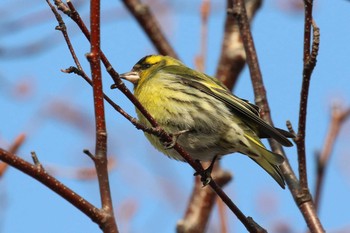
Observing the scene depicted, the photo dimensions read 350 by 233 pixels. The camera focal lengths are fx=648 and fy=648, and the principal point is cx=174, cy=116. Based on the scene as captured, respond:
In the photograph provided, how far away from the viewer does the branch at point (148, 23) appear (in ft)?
18.7

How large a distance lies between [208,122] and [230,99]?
0.31 metres

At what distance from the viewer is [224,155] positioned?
429 centimetres

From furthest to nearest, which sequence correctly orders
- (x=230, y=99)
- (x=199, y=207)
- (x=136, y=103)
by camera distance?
(x=199, y=207) → (x=230, y=99) → (x=136, y=103)

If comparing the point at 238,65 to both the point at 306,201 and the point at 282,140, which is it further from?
the point at 306,201

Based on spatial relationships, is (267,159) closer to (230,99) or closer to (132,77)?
(230,99)

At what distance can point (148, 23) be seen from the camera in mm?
5715

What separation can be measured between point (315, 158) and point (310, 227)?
0.37 metres

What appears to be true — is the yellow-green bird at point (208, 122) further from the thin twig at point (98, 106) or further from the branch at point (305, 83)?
the thin twig at point (98, 106)

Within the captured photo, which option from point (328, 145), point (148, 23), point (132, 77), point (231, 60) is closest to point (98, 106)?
point (328, 145)

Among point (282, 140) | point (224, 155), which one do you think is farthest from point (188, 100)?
point (282, 140)

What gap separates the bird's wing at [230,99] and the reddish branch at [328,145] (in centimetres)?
29

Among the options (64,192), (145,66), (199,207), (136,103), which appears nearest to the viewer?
(64,192)

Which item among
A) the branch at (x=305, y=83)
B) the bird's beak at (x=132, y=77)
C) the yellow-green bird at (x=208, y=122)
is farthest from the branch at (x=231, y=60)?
the branch at (x=305, y=83)

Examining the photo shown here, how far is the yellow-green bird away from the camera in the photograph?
13.4ft
